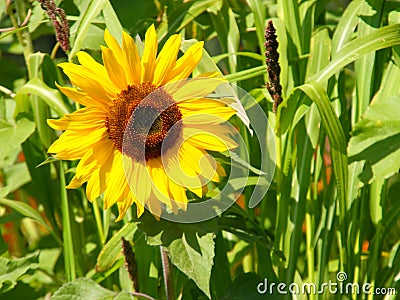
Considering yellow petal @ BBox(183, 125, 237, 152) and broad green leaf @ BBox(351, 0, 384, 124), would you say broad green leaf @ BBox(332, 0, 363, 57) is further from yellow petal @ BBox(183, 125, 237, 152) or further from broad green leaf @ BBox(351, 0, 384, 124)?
yellow petal @ BBox(183, 125, 237, 152)

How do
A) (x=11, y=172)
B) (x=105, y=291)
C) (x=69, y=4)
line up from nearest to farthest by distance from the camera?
(x=105, y=291)
(x=69, y=4)
(x=11, y=172)

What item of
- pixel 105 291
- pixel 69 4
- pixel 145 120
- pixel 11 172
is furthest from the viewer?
pixel 11 172

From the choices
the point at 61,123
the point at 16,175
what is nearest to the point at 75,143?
the point at 61,123

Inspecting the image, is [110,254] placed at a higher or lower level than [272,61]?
lower

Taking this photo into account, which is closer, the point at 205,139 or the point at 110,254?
the point at 205,139

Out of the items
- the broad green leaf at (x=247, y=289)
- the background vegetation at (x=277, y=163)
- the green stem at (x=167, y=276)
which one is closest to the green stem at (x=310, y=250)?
the background vegetation at (x=277, y=163)

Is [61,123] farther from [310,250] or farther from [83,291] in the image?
[310,250]

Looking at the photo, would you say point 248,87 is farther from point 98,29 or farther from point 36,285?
point 36,285

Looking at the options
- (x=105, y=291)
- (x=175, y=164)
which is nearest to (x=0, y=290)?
(x=105, y=291)
